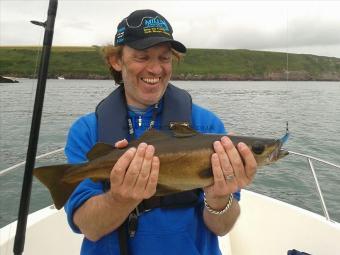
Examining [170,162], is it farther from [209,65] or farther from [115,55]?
[209,65]

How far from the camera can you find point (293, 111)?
1522 inches

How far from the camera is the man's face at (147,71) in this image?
349 centimetres

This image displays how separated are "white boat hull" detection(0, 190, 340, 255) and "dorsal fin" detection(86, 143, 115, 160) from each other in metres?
2.52

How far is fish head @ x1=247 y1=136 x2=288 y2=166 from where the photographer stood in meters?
3.18

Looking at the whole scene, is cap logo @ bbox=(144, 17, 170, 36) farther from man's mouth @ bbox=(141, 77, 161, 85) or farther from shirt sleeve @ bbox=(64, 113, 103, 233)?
shirt sleeve @ bbox=(64, 113, 103, 233)

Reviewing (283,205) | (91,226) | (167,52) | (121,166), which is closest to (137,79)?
(167,52)

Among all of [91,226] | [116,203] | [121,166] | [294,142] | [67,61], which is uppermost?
[67,61]

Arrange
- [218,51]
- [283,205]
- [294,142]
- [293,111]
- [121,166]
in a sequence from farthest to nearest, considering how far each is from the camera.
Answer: [218,51]
[293,111]
[294,142]
[283,205]
[121,166]

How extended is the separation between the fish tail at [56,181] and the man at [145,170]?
0.12 meters

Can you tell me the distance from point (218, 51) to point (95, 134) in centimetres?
16928

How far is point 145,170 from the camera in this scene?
291cm

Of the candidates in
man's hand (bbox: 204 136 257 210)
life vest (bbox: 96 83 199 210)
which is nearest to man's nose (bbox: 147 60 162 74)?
life vest (bbox: 96 83 199 210)

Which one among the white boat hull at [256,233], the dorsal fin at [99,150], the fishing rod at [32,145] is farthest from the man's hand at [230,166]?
the white boat hull at [256,233]

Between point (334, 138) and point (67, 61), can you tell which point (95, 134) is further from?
point (67, 61)
